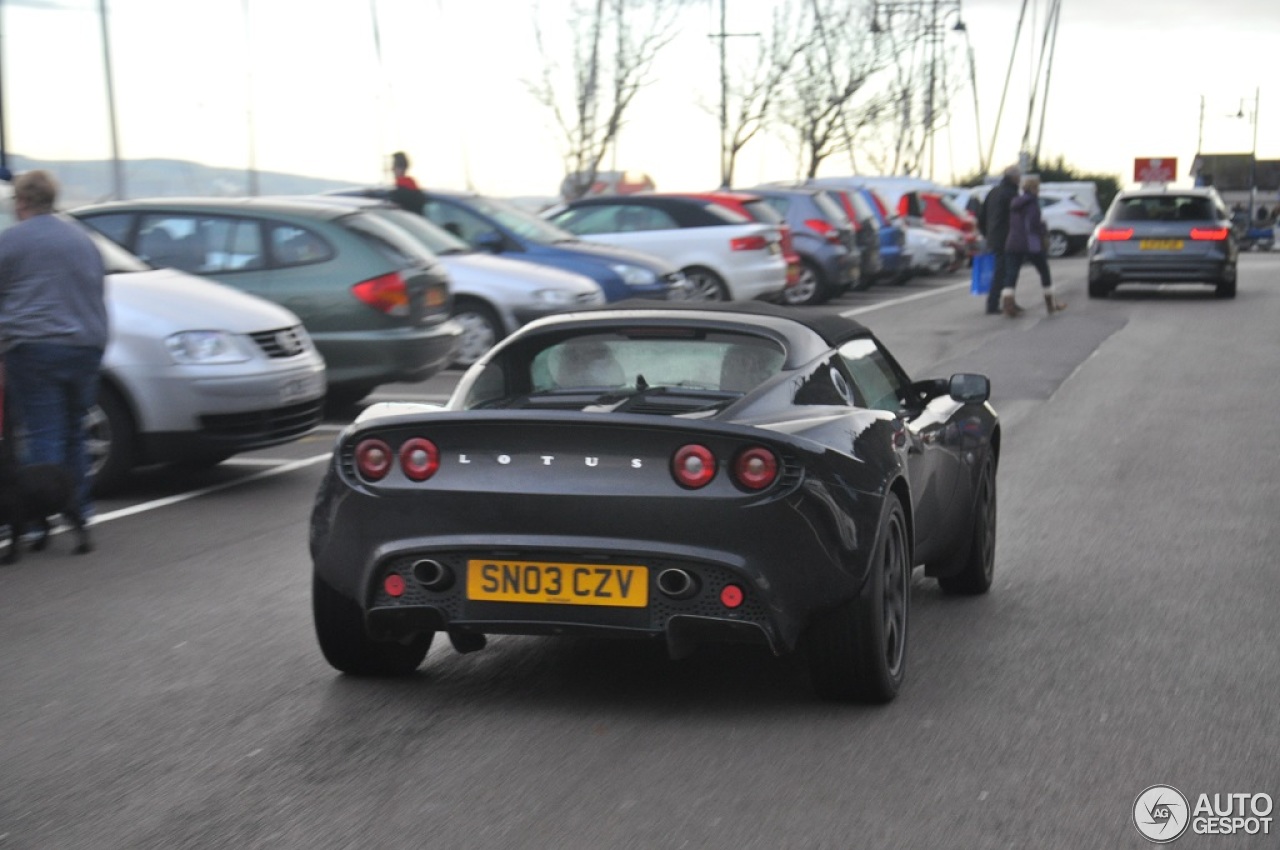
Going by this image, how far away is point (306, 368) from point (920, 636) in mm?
5154

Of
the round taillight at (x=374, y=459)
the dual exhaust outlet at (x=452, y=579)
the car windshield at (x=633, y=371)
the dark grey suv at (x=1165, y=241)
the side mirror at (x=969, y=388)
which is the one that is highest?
the car windshield at (x=633, y=371)

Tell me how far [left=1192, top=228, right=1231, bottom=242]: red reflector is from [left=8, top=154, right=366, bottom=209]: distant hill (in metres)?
12.6

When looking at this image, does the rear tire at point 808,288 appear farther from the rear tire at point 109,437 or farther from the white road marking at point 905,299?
the rear tire at point 109,437

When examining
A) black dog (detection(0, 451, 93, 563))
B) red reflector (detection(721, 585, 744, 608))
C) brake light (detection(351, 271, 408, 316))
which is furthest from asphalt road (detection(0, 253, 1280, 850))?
brake light (detection(351, 271, 408, 316))

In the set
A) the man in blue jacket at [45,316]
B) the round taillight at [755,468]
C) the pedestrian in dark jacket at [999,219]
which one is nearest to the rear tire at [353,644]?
the round taillight at [755,468]

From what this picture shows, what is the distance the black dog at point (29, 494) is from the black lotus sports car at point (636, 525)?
2.88m

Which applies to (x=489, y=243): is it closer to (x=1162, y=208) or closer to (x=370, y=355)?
(x=370, y=355)

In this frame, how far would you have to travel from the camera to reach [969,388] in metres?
6.89

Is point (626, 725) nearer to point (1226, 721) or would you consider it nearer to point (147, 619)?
point (1226, 721)

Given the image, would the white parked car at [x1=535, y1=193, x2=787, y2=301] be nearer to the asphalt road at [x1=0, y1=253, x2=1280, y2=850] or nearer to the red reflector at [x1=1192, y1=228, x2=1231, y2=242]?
the red reflector at [x1=1192, y1=228, x2=1231, y2=242]

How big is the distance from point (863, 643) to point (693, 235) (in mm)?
18190

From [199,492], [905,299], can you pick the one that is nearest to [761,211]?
[905,299]

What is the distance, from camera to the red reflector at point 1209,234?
88.6ft

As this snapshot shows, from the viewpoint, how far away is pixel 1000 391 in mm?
15617
